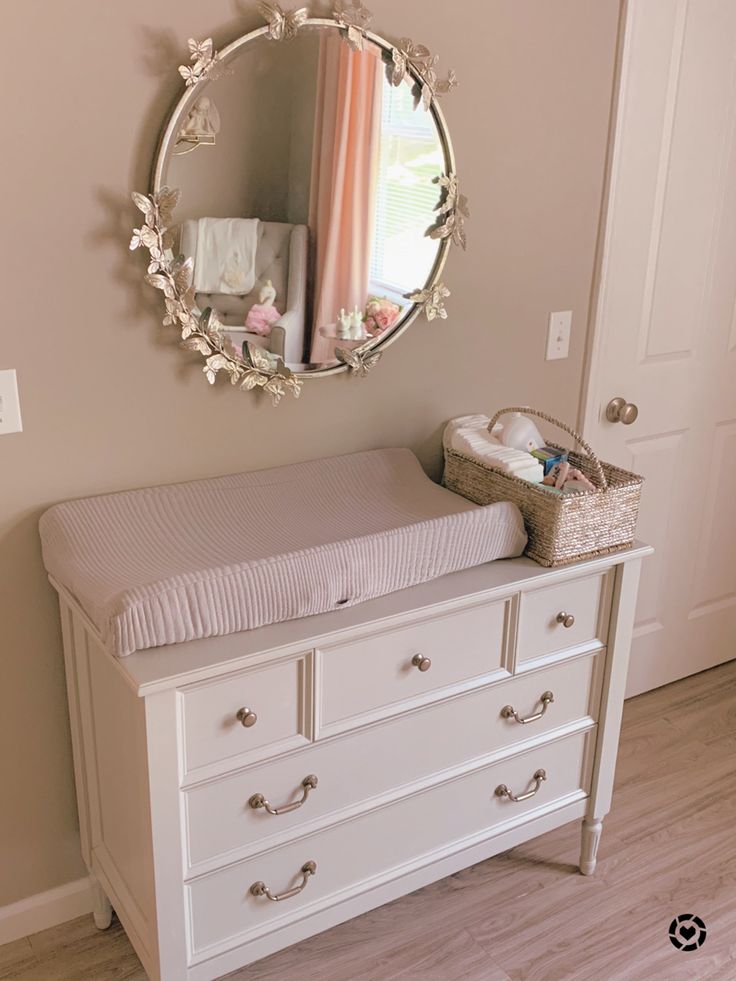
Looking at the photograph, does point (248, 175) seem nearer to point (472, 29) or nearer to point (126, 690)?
point (472, 29)

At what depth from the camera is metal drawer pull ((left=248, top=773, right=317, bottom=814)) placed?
61.9 inches

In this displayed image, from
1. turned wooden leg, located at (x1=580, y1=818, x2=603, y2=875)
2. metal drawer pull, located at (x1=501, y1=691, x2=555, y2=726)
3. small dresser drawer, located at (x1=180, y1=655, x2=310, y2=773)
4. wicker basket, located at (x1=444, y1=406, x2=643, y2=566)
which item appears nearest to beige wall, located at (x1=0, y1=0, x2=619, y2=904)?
wicker basket, located at (x1=444, y1=406, x2=643, y2=566)

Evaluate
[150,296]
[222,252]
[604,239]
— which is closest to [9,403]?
[150,296]

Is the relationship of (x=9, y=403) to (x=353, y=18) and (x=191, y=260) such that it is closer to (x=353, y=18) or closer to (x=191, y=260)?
(x=191, y=260)

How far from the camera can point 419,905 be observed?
6.66 feet

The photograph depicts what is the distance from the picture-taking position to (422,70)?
1.83m

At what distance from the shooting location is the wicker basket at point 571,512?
1.77 meters

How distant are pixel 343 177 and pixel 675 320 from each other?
1.04 metres

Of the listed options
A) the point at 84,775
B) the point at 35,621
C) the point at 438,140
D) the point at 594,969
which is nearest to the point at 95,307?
the point at 35,621

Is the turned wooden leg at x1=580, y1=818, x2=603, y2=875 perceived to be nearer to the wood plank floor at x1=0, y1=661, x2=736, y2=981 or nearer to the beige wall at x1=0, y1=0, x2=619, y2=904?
the wood plank floor at x1=0, y1=661, x2=736, y2=981

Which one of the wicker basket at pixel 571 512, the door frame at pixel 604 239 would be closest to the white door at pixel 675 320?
the door frame at pixel 604 239

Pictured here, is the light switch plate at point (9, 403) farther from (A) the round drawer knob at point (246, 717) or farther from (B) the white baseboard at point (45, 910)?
(B) the white baseboard at point (45, 910)

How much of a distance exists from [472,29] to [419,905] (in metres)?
1.72

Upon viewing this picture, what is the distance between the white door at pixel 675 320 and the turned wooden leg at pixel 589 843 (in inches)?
28.3
